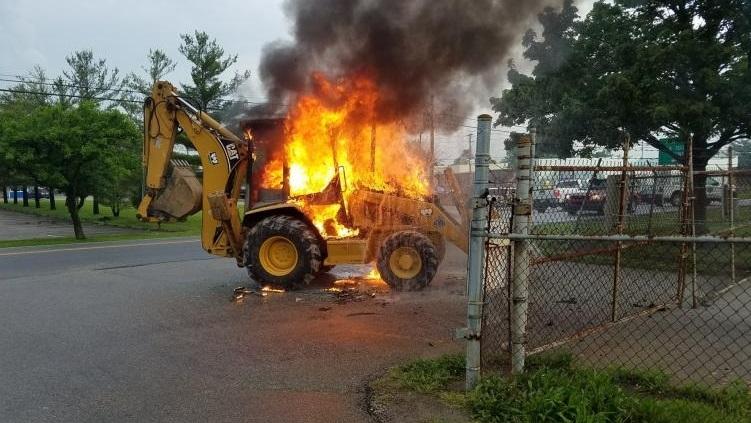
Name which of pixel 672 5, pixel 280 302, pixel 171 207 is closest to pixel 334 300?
pixel 280 302

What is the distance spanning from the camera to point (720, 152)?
12.9 meters

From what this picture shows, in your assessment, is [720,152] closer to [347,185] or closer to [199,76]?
[347,185]

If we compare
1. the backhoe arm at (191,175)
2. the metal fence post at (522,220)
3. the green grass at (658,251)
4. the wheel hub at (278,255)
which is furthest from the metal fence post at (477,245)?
the backhoe arm at (191,175)

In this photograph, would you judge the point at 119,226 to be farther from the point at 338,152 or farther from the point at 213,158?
the point at 338,152

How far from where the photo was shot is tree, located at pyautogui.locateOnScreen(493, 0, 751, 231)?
9883 mm

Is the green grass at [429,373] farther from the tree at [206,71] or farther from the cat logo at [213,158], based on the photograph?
the tree at [206,71]

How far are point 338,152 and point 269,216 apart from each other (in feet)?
4.92

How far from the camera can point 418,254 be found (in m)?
8.19

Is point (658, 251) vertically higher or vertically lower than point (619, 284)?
higher

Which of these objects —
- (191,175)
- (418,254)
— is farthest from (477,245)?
(191,175)

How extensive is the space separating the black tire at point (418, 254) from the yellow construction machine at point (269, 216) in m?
0.01

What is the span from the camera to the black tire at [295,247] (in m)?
8.33

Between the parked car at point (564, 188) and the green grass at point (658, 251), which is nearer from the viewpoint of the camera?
the parked car at point (564, 188)

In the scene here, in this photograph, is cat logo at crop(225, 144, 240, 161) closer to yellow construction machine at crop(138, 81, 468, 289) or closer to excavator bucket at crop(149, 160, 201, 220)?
yellow construction machine at crop(138, 81, 468, 289)
